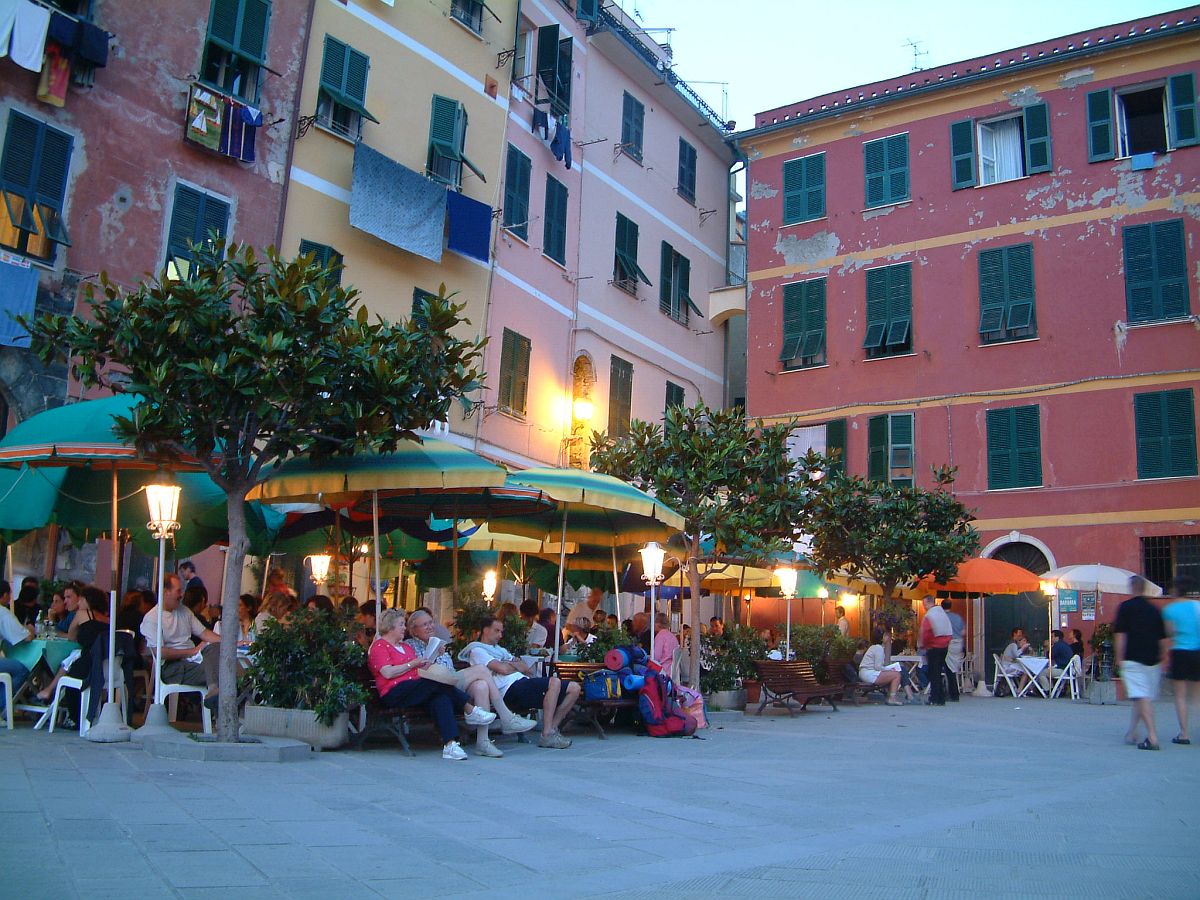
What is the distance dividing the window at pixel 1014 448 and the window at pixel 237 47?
53.7 ft

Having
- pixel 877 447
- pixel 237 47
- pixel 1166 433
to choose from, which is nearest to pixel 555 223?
pixel 237 47

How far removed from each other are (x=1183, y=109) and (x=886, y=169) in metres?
6.33

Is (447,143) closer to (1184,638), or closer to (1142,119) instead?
(1184,638)

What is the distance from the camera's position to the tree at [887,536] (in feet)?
61.8

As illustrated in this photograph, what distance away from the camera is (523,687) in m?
10.4

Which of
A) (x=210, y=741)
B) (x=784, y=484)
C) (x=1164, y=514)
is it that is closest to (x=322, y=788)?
(x=210, y=741)

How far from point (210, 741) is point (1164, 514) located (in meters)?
19.4

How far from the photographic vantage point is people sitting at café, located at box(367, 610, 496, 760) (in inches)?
357

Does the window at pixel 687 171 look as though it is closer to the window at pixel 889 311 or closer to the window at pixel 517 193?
the window at pixel 889 311

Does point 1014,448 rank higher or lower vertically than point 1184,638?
higher

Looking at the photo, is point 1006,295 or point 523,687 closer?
point 523,687

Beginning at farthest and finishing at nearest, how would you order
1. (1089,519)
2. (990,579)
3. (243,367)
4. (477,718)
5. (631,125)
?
(631,125) → (1089,519) → (990,579) → (477,718) → (243,367)

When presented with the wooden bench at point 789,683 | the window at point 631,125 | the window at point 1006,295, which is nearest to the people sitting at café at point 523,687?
the wooden bench at point 789,683

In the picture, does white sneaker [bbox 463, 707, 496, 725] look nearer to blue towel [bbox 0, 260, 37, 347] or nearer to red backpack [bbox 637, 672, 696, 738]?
red backpack [bbox 637, 672, 696, 738]
